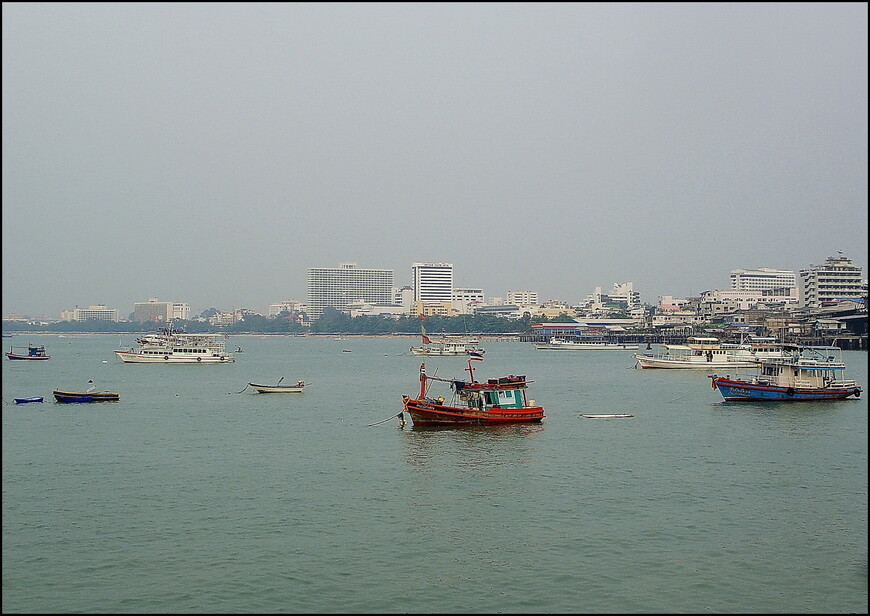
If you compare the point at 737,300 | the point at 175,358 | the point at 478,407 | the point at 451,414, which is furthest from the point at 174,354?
the point at 737,300

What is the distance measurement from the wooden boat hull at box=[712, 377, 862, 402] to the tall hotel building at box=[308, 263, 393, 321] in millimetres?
113024

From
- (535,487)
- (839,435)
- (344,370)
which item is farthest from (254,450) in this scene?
(344,370)

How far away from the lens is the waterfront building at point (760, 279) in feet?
384

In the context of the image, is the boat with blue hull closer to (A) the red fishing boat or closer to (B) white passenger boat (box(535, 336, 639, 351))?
(A) the red fishing boat

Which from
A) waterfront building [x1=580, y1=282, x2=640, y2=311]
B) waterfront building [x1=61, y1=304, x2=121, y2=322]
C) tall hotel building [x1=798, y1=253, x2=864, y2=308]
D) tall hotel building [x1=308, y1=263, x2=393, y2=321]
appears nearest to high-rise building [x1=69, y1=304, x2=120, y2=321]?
waterfront building [x1=61, y1=304, x2=121, y2=322]

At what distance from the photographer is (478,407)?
1742 centimetres

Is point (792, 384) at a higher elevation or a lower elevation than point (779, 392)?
higher

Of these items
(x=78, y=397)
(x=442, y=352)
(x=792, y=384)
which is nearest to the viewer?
(x=792, y=384)

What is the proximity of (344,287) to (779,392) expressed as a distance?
397ft

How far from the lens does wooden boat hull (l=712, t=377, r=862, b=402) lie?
21328mm

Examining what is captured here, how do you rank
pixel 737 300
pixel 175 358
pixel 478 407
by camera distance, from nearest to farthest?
pixel 478 407 → pixel 175 358 → pixel 737 300

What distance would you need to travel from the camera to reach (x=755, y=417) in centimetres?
1894

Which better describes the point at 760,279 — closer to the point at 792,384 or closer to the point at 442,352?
the point at 442,352

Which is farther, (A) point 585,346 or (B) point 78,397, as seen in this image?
(A) point 585,346
